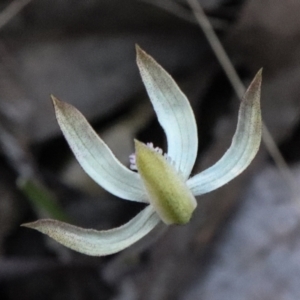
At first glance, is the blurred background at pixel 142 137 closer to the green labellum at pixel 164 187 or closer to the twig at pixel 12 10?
the twig at pixel 12 10

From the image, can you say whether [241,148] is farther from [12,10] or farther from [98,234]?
[12,10]

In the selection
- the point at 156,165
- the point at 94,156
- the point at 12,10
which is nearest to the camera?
the point at 156,165

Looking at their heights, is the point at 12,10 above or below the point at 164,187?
above

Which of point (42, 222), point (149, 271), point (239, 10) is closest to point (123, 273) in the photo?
point (149, 271)

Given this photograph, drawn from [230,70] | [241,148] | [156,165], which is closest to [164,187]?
[156,165]

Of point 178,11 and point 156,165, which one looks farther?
point 178,11

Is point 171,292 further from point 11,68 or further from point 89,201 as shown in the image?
point 11,68

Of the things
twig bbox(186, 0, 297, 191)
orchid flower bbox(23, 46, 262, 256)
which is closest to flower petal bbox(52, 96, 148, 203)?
orchid flower bbox(23, 46, 262, 256)

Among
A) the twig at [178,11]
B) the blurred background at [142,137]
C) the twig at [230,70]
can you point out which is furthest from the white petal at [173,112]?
the twig at [178,11]
